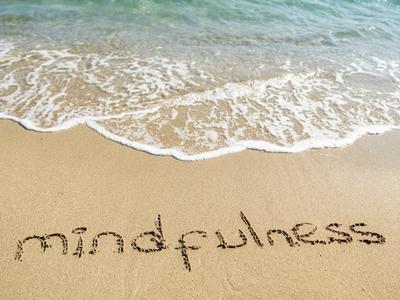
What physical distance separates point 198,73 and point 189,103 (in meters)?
1.03

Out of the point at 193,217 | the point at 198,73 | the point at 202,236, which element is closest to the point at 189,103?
the point at 198,73

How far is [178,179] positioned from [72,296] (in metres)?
1.53

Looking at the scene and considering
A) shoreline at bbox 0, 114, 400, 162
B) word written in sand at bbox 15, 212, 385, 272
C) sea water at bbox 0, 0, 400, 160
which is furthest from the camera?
sea water at bbox 0, 0, 400, 160

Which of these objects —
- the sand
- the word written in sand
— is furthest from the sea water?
the word written in sand

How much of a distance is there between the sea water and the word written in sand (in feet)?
3.89

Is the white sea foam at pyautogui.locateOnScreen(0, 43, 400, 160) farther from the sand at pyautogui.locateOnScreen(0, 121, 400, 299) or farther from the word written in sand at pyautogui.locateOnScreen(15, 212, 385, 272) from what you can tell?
the word written in sand at pyautogui.locateOnScreen(15, 212, 385, 272)

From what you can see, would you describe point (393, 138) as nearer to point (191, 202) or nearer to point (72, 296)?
point (191, 202)

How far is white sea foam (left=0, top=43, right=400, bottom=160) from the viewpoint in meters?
4.57

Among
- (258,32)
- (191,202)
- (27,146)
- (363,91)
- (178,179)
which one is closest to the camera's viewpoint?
(191,202)

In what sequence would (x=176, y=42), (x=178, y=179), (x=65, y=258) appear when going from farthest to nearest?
(x=176, y=42) → (x=178, y=179) → (x=65, y=258)

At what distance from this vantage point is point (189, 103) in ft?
17.2

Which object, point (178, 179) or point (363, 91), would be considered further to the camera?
point (363, 91)

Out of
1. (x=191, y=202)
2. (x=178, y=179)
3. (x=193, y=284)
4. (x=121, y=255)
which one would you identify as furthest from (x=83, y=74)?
(x=193, y=284)

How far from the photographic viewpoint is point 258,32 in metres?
8.20
